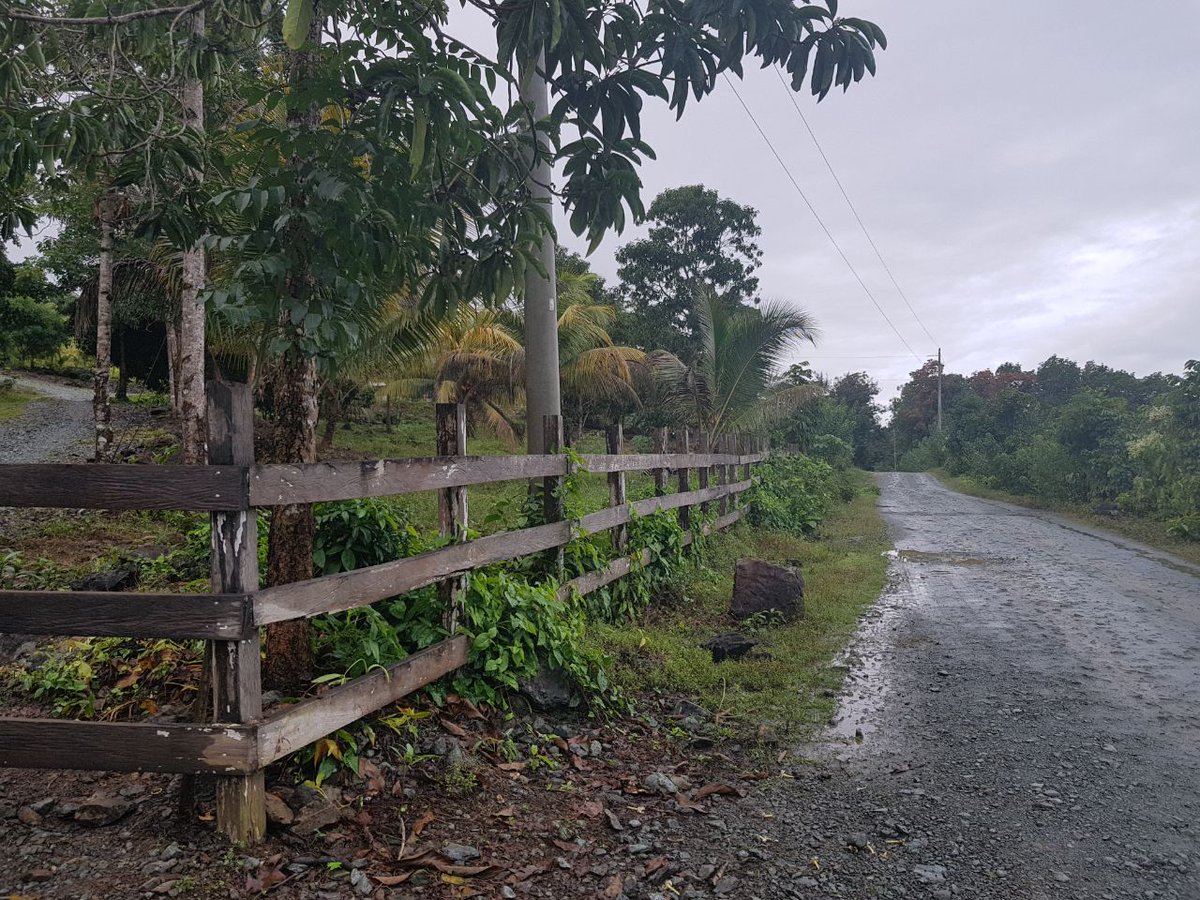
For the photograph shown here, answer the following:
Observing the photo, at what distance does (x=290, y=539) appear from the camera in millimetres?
3842

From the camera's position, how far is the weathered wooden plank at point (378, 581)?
3090mm

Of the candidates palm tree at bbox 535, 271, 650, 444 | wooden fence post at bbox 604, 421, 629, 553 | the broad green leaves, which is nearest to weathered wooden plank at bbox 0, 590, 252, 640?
the broad green leaves

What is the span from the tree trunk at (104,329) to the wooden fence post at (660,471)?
7118mm

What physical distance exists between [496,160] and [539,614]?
2439 millimetres

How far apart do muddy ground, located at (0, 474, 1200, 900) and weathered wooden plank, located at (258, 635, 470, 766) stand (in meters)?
0.28

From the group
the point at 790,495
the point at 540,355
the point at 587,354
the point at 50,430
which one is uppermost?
the point at 587,354

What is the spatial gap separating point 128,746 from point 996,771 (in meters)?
3.79

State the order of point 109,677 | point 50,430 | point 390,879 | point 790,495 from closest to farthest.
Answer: point 390,879, point 109,677, point 790,495, point 50,430

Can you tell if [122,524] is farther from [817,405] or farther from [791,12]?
[817,405]

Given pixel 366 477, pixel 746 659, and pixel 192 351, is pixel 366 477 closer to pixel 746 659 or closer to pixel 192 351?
pixel 746 659

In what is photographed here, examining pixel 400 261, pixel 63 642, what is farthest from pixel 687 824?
pixel 63 642

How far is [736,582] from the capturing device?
754 cm

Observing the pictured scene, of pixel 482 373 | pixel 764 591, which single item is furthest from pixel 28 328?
pixel 764 591

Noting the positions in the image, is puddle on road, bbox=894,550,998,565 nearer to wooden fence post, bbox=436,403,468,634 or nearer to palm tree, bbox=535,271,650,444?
palm tree, bbox=535,271,650,444
